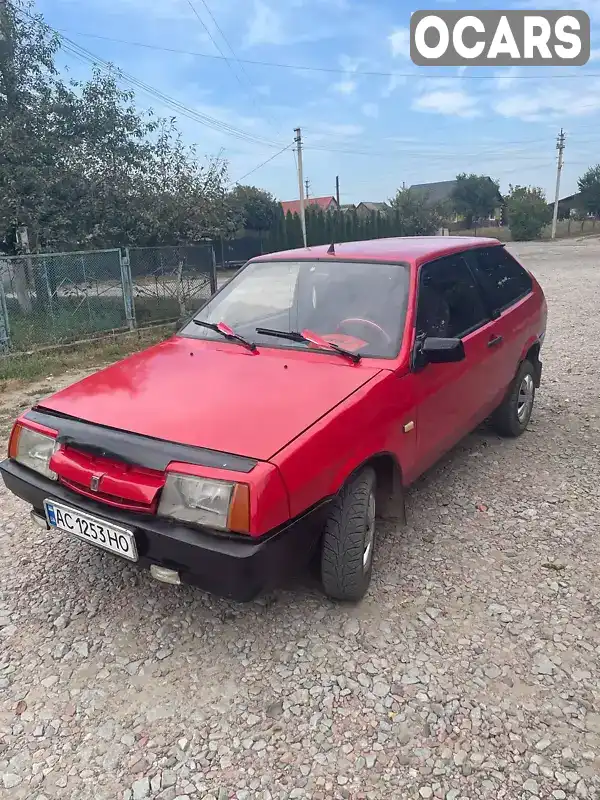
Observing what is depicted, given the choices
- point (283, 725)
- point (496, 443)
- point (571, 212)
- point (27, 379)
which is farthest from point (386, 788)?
point (571, 212)

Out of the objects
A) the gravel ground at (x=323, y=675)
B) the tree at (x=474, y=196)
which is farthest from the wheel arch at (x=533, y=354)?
the tree at (x=474, y=196)

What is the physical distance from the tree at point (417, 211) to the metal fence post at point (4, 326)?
132 ft

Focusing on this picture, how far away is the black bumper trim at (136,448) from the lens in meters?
2.19

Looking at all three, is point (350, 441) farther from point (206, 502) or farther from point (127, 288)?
point (127, 288)

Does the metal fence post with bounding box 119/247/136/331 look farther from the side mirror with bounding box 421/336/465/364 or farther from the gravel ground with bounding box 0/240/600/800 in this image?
the side mirror with bounding box 421/336/465/364

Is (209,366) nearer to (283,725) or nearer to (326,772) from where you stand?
(283,725)

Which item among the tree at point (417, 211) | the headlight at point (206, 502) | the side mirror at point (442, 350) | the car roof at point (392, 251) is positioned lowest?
the headlight at point (206, 502)

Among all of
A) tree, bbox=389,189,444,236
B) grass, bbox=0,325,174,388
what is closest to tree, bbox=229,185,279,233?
tree, bbox=389,189,444,236

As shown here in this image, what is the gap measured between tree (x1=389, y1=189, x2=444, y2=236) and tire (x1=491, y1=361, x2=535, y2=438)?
4228cm

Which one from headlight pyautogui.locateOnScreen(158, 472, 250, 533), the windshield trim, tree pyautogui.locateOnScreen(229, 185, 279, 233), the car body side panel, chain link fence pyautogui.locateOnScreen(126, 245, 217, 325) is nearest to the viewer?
headlight pyautogui.locateOnScreen(158, 472, 250, 533)

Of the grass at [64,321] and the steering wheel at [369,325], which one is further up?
the steering wheel at [369,325]

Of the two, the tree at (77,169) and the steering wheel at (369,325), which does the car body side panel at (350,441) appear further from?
the tree at (77,169)

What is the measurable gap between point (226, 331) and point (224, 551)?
1614mm

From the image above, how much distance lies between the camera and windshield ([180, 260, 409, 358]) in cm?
311
